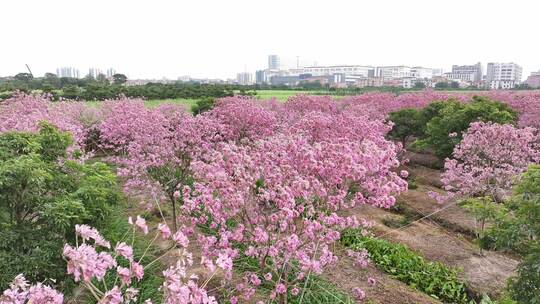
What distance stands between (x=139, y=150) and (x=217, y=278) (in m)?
2.99

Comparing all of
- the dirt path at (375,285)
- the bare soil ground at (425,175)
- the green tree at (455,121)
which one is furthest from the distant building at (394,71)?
the dirt path at (375,285)

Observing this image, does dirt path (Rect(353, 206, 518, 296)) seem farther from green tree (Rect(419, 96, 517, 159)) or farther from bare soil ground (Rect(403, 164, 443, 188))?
green tree (Rect(419, 96, 517, 159))

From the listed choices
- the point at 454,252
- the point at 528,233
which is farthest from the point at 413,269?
the point at 528,233

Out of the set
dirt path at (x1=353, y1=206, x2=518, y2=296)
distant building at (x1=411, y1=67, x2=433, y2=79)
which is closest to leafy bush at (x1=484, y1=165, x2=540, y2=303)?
dirt path at (x1=353, y1=206, x2=518, y2=296)

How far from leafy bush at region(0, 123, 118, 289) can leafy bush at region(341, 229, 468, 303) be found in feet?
14.0

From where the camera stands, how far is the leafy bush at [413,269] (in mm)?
6336


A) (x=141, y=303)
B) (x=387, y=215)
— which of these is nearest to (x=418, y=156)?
(x=387, y=215)

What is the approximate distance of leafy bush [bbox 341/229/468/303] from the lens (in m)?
6.34

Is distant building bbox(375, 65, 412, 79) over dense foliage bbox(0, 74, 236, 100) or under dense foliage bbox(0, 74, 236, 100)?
over

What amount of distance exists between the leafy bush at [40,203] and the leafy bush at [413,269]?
4264 mm

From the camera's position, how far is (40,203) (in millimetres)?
4555

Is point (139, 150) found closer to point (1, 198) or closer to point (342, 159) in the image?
point (1, 198)

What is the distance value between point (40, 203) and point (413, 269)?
5515mm


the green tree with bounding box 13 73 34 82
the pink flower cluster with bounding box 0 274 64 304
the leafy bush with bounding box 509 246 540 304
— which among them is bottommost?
the leafy bush with bounding box 509 246 540 304
